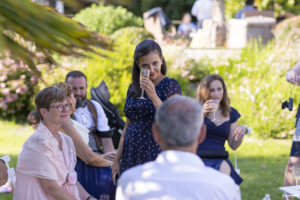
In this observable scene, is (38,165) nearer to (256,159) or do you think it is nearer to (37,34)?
(37,34)

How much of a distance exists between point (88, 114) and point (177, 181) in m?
3.00

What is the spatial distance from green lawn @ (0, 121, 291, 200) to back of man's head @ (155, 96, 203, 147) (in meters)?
3.81

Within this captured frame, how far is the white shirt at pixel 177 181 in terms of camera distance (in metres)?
1.75

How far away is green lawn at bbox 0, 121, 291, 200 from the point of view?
5804mm

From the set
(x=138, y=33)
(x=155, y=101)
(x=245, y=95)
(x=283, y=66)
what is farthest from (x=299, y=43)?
(x=155, y=101)

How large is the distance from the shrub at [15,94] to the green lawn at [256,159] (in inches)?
24.7

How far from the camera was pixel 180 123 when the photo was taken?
72.3 inches

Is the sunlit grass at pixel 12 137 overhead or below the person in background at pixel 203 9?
below

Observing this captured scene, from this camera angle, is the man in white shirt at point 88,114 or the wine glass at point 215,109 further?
the man in white shirt at point 88,114

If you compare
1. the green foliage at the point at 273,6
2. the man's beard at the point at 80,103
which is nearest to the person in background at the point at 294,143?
the man's beard at the point at 80,103

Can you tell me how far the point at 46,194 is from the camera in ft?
10.8

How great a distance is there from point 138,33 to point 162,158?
1294cm

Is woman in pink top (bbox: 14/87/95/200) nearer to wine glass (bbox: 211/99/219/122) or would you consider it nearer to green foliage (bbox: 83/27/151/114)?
wine glass (bbox: 211/99/219/122)

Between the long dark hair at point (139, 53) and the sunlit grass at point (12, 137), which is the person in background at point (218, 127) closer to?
the long dark hair at point (139, 53)
